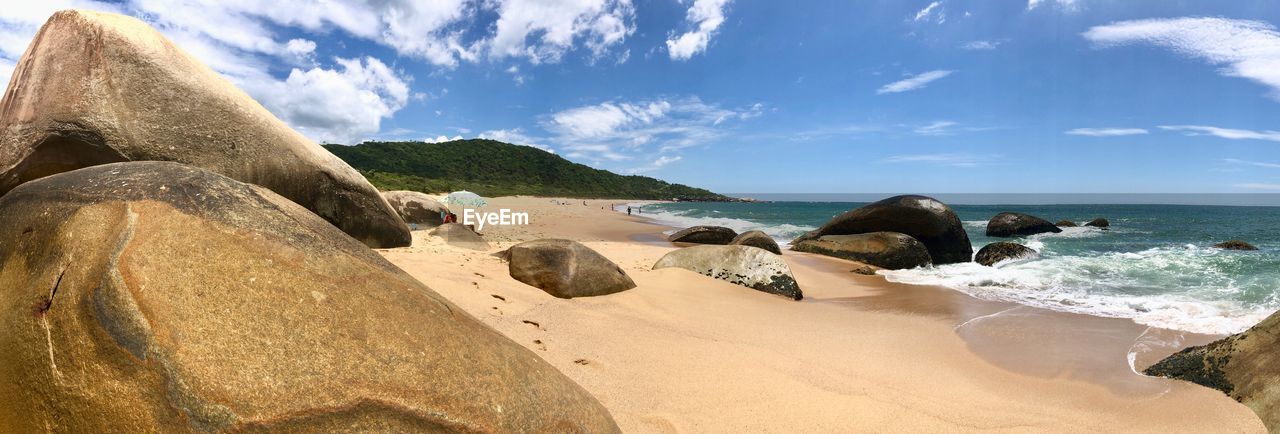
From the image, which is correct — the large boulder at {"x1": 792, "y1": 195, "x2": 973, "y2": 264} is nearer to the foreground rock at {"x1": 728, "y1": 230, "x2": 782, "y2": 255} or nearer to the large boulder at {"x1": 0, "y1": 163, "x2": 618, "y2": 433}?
the foreground rock at {"x1": 728, "y1": 230, "x2": 782, "y2": 255}

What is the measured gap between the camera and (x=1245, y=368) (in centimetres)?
397

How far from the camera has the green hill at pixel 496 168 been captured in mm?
76750

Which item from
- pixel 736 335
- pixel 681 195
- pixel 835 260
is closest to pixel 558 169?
pixel 681 195

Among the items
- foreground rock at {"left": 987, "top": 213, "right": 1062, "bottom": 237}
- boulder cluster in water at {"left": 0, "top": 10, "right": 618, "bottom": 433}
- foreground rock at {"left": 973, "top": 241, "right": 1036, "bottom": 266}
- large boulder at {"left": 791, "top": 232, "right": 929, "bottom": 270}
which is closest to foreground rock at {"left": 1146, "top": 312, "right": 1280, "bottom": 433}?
boulder cluster in water at {"left": 0, "top": 10, "right": 618, "bottom": 433}

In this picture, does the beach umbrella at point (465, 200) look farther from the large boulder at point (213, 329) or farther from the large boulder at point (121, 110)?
the large boulder at point (213, 329)

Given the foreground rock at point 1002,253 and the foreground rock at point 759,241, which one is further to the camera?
the foreground rock at point 1002,253

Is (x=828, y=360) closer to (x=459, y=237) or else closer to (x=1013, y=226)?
(x=459, y=237)

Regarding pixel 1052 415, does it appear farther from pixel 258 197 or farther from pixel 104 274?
pixel 104 274

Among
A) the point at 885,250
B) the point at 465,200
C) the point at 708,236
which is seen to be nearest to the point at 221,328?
the point at 885,250

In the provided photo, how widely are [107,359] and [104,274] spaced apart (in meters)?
0.29

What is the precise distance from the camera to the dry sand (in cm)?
347

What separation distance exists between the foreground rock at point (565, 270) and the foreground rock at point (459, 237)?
131 inches

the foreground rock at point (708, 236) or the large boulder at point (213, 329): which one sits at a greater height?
the large boulder at point (213, 329)

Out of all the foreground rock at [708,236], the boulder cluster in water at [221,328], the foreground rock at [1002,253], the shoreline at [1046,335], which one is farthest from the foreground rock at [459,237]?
the foreground rock at [1002,253]
